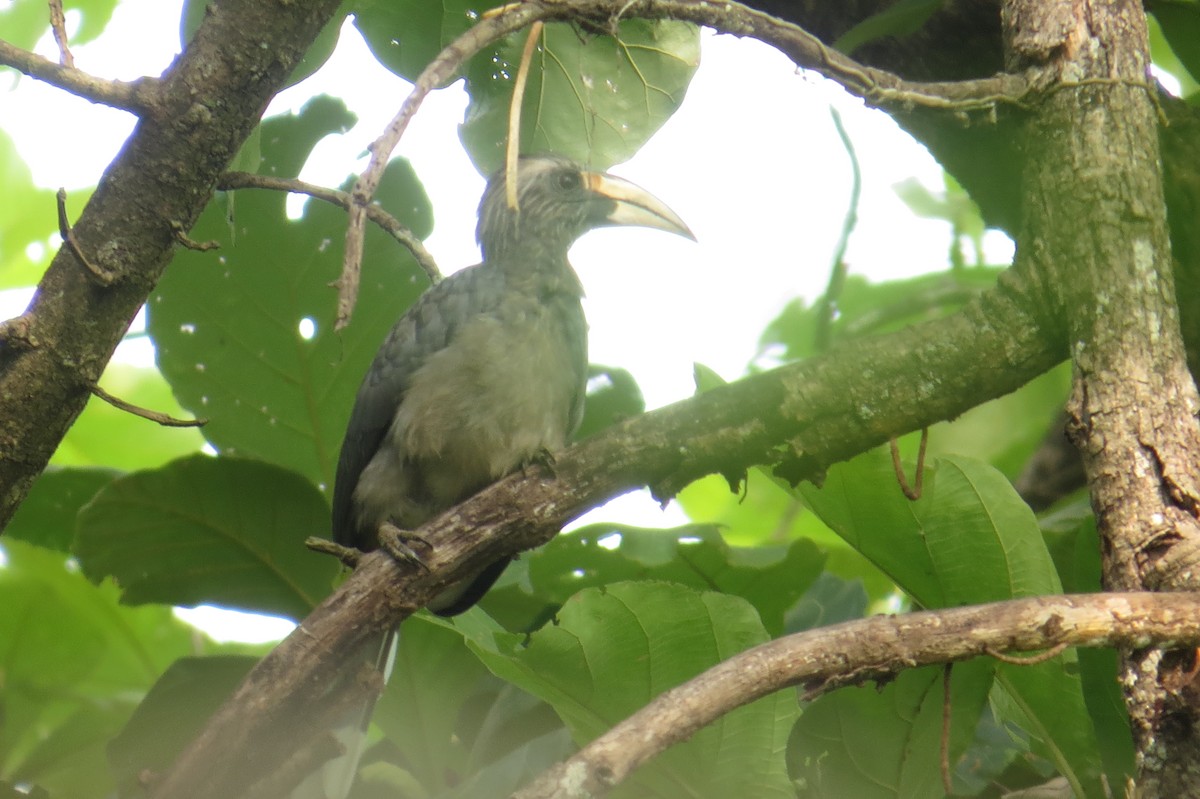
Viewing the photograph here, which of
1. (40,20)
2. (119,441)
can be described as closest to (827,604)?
(119,441)

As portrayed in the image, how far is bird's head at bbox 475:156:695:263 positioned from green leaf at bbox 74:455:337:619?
1.33 metres

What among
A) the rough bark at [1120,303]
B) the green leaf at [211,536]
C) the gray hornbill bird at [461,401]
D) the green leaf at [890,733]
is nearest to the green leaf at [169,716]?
the green leaf at [211,536]

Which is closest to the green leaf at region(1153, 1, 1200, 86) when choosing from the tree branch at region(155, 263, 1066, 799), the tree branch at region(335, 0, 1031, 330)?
the tree branch at region(335, 0, 1031, 330)

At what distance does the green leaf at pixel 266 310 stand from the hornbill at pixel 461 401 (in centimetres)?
31

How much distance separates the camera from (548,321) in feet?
11.3

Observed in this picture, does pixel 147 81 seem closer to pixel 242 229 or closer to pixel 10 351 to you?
pixel 10 351

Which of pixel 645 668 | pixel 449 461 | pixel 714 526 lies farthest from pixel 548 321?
pixel 645 668

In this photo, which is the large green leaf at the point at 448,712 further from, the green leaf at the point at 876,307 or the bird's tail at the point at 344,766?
the green leaf at the point at 876,307

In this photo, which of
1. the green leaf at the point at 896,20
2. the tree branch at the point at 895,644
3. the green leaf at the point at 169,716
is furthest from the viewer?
the green leaf at the point at 169,716

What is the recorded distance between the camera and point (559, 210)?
385cm

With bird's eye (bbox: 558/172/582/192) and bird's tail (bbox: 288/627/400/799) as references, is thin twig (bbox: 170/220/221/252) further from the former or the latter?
bird's eye (bbox: 558/172/582/192)

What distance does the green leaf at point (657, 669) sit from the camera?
2002 millimetres

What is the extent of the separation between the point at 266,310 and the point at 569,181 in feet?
4.39

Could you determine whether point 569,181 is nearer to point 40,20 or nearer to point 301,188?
point 40,20
